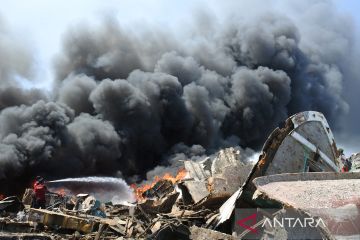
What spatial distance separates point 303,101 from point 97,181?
25.4 meters

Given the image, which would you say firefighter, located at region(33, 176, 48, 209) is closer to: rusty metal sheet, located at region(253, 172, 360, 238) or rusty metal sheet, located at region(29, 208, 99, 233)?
rusty metal sheet, located at region(29, 208, 99, 233)

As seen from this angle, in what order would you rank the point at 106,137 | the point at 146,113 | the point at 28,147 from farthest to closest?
the point at 146,113 < the point at 106,137 < the point at 28,147

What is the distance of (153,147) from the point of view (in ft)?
120

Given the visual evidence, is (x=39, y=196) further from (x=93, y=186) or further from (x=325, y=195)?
(x=93, y=186)

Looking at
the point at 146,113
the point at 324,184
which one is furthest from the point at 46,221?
the point at 146,113

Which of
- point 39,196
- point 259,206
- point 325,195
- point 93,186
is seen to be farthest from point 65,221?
point 93,186

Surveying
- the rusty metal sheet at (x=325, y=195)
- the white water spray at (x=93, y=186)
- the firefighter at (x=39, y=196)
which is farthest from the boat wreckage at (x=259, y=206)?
the white water spray at (x=93, y=186)

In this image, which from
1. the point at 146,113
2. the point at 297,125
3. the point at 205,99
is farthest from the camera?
the point at 205,99

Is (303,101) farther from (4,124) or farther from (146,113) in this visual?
(4,124)

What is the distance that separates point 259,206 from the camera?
471 centimetres


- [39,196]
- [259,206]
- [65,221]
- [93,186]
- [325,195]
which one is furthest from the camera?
[93,186]

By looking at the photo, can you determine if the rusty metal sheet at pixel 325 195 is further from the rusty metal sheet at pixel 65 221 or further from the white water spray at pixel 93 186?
the white water spray at pixel 93 186

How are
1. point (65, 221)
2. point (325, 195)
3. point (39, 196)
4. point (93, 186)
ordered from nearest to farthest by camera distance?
point (325, 195) → point (65, 221) → point (39, 196) → point (93, 186)

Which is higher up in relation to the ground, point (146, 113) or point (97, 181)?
point (146, 113)
